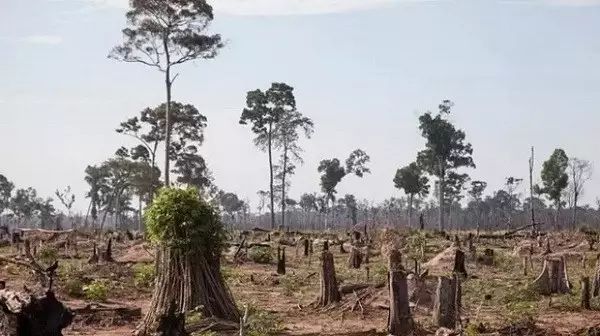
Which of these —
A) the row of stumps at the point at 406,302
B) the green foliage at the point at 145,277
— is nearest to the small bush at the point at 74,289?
the green foliage at the point at 145,277

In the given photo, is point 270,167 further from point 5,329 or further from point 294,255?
point 5,329

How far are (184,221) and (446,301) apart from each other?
14.6 feet

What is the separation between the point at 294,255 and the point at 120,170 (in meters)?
32.1

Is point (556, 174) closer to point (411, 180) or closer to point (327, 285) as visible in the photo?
point (411, 180)

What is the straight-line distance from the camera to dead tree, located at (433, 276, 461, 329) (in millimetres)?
12711

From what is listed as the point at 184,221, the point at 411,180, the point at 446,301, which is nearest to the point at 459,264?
the point at 446,301

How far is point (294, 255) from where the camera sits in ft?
97.8

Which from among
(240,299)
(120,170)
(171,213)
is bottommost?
(240,299)

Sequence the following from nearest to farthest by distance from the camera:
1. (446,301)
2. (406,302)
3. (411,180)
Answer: (406,302) → (446,301) → (411,180)

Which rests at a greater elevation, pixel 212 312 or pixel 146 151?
pixel 146 151

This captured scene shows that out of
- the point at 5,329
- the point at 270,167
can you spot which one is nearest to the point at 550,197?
the point at 270,167

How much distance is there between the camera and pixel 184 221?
44.2 feet

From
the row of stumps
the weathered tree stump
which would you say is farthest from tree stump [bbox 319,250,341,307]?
the weathered tree stump

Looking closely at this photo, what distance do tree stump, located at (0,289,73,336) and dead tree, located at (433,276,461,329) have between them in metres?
7.55
